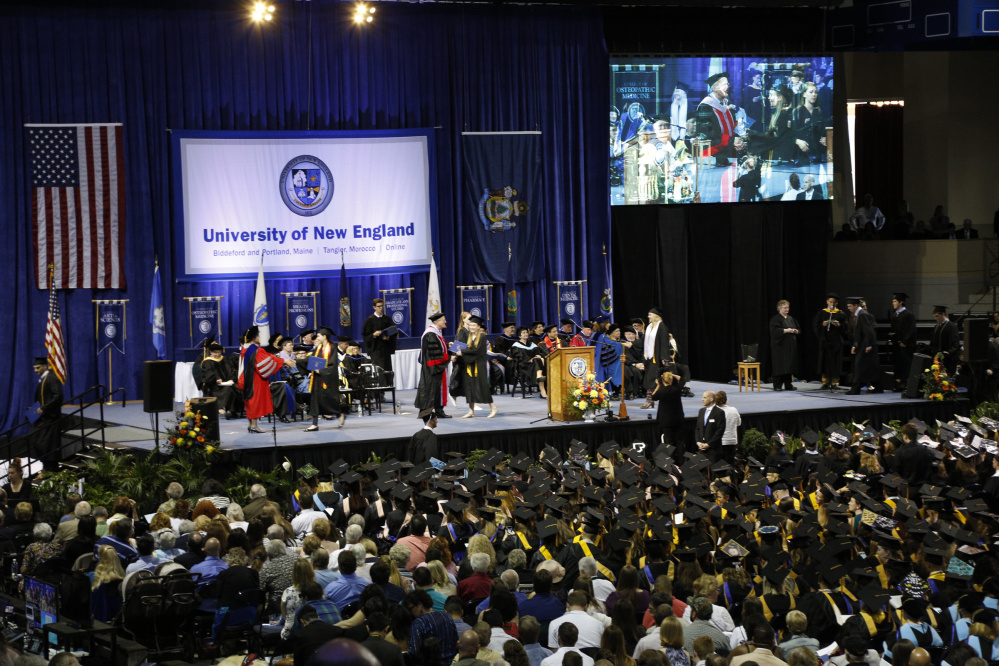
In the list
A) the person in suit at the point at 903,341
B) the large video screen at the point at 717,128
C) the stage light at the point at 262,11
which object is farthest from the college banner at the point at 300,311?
the person in suit at the point at 903,341

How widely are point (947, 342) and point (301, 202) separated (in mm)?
10949

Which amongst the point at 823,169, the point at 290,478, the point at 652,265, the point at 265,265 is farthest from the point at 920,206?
the point at 290,478

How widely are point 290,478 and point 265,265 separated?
23.1 feet

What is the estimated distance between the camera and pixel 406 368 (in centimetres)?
2083

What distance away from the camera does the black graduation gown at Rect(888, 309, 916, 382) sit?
62.8 ft

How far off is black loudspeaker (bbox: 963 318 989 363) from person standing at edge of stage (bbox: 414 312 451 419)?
7844 millimetres

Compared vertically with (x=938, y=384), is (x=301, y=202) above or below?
above

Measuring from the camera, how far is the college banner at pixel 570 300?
72.4ft

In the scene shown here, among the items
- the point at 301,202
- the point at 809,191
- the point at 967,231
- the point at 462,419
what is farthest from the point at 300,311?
the point at 967,231

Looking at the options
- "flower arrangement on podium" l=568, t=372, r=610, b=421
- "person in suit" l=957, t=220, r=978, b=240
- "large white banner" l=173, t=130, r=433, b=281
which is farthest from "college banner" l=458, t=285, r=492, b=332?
"person in suit" l=957, t=220, r=978, b=240

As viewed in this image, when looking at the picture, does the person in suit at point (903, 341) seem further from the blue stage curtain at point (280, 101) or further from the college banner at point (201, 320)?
the college banner at point (201, 320)

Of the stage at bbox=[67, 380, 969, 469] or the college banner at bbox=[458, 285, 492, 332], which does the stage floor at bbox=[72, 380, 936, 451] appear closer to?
the stage at bbox=[67, 380, 969, 469]

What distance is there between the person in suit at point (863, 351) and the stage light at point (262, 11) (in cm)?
1078

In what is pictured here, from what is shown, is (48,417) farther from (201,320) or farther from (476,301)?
(476,301)
